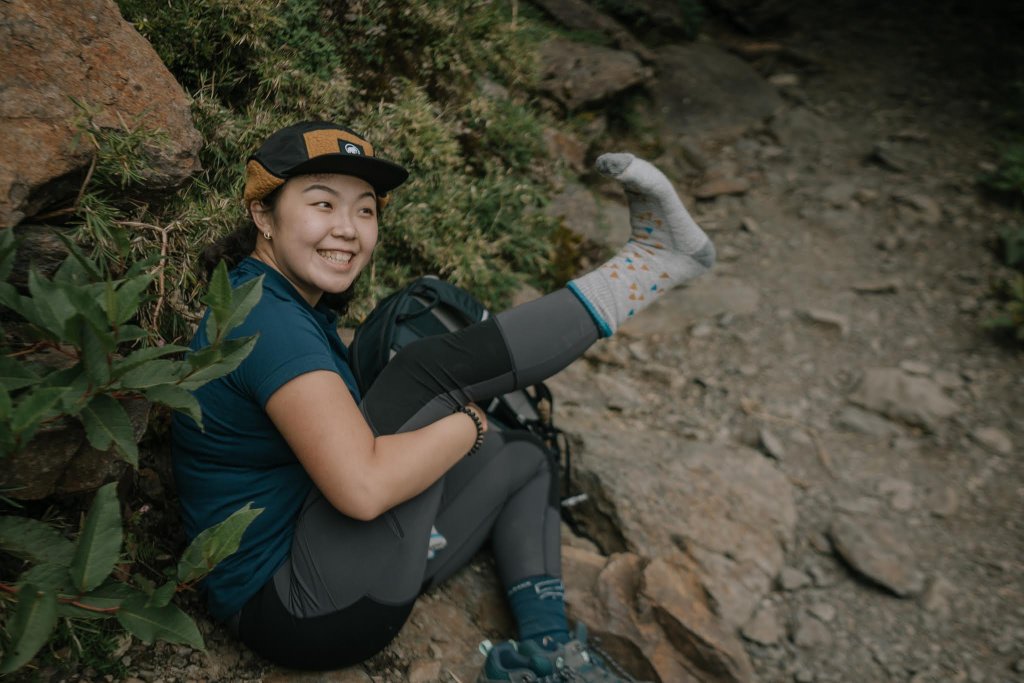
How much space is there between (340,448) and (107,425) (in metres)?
0.65

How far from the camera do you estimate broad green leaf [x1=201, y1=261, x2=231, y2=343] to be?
1.57m

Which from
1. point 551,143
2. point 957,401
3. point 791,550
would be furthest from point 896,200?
point 791,550

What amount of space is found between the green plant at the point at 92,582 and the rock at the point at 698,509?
2.42 metres

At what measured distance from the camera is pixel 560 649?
2572mm

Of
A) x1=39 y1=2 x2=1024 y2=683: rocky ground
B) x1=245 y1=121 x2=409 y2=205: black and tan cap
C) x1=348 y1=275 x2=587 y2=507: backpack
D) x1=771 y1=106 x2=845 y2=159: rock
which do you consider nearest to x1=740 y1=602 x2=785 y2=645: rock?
x1=39 y1=2 x2=1024 y2=683: rocky ground

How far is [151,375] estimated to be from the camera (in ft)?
5.20

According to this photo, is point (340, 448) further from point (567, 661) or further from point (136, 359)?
point (567, 661)

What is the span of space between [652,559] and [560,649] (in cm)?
93

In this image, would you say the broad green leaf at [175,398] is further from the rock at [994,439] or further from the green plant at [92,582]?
the rock at [994,439]

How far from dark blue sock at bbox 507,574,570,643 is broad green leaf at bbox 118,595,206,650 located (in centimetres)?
147

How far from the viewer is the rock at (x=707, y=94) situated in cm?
769

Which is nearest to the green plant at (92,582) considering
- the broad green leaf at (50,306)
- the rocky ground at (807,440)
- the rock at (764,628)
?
the broad green leaf at (50,306)

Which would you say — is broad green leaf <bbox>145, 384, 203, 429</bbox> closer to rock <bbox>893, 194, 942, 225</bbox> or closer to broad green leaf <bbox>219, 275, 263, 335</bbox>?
broad green leaf <bbox>219, 275, 263, 335</bbox>

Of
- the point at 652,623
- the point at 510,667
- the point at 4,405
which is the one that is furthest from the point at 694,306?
the point at 4,405
